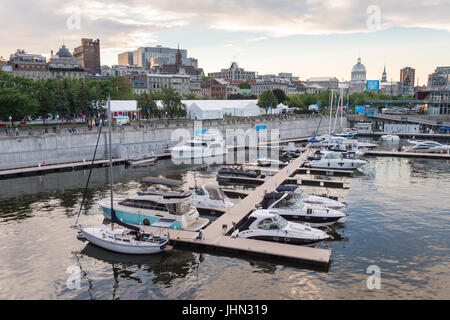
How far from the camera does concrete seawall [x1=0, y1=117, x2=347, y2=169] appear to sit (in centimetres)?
4853

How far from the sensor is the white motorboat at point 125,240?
22.4 m

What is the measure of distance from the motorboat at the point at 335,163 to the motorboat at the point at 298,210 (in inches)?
873

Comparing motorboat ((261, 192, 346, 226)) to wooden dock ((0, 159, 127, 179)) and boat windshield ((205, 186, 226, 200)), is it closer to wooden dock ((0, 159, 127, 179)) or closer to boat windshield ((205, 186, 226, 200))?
boat windshield ((205, 186, 226, 200))

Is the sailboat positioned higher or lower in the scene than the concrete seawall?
lower

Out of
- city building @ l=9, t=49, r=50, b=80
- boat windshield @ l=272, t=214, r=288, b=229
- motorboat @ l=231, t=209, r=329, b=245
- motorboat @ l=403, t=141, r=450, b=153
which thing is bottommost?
motorboat @ l=231, t=209, r=329, b=245

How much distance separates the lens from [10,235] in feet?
84.4

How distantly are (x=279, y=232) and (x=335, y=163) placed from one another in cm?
2876

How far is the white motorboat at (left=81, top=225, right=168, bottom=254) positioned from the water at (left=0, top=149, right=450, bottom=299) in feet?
1.77

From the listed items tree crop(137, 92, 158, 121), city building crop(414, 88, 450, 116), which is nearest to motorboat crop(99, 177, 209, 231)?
tree crop(137, 92, 158, 121)

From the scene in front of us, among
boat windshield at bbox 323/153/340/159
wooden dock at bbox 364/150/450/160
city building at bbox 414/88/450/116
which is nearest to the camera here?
boat windshield at bbox 323/153/340/159

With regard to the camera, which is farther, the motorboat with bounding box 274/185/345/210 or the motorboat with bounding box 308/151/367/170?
the motorboat with bounding box 308/151/367/170

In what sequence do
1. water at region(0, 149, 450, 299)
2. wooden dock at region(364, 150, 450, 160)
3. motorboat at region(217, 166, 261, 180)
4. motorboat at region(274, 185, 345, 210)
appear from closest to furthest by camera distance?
water at region(0, 149, 450, 299)
motorboat at region(274, 185, 345, 210)
motorboat at region(217, 166, 261, 180)
wooden dock at region(364, 150, 450, 160)
